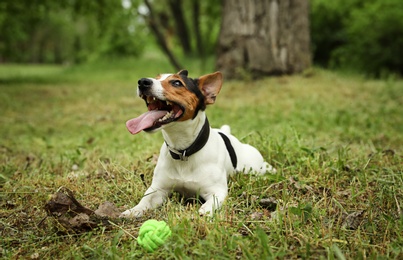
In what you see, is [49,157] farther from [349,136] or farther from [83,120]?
[349,136]

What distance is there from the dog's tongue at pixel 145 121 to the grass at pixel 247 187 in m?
0.59

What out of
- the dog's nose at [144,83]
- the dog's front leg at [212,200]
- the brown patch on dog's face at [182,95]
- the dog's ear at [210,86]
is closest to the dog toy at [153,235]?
the dog's front leg at [212,200]

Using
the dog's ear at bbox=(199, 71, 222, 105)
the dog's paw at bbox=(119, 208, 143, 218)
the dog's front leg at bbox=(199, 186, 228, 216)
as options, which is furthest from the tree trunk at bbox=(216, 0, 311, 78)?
the dog's paw at bbox=(119, 208, 143, 218)

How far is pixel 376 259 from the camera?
2.23 m

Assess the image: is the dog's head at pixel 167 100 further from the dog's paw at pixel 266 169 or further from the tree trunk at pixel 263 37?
the tree trunk at pixel 263 37

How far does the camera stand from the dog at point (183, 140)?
2949 mm

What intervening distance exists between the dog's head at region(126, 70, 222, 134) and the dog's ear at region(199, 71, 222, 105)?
3cm

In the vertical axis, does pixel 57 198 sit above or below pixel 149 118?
below

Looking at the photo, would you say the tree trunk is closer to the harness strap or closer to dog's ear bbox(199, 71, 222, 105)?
the harness strap

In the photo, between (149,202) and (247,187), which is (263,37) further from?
(149,202)

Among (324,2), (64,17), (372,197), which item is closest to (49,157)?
(372,197)

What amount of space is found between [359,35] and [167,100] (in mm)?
11064

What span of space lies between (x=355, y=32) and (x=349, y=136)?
7.85m

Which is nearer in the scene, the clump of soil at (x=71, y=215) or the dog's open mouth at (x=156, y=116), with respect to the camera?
the clump of soil at (x=71, y=215)
